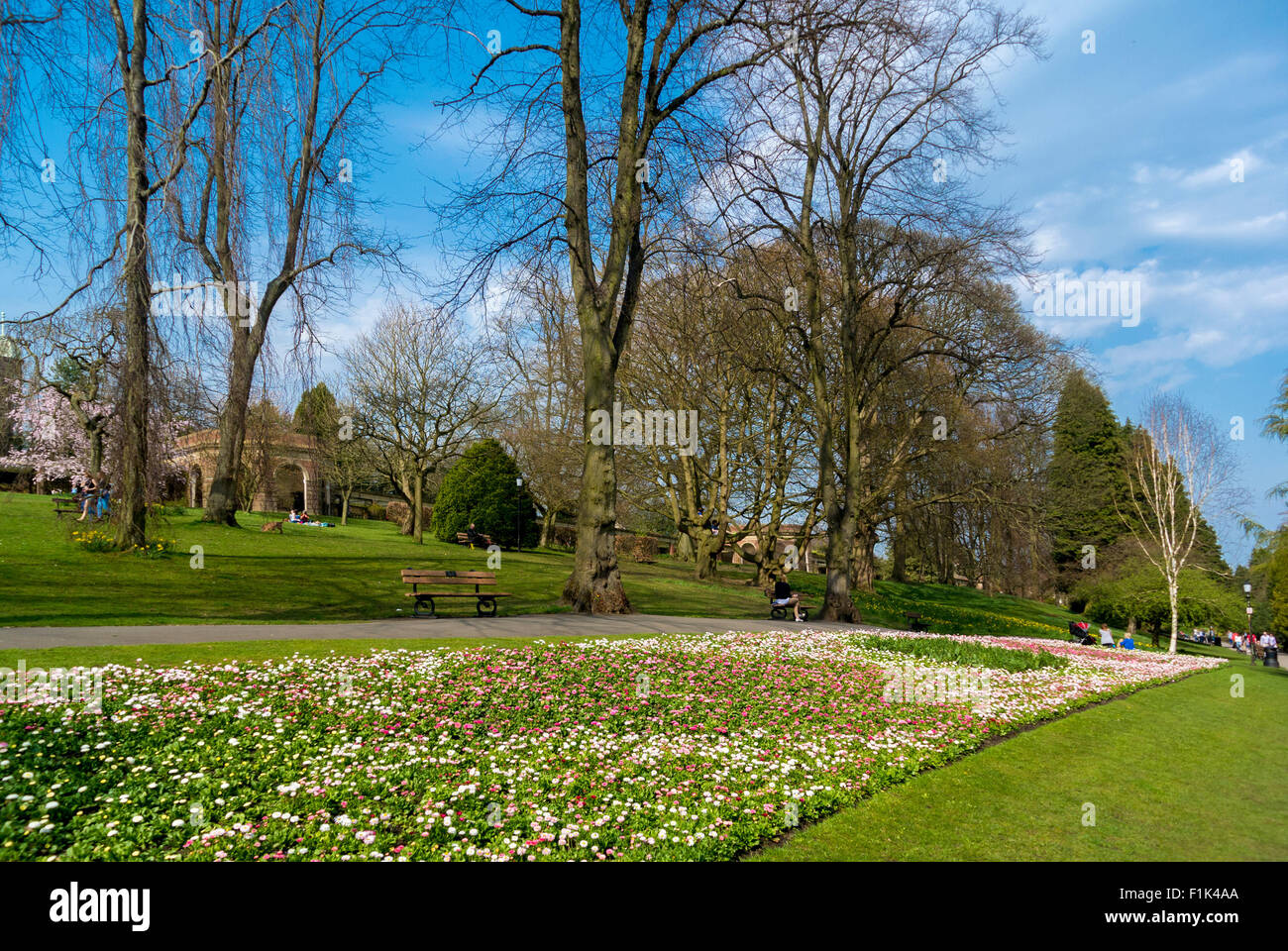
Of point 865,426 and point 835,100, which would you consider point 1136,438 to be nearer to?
point 865,426

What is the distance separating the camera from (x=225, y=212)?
10.3 metres

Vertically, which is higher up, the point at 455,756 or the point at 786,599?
the point at 455,756

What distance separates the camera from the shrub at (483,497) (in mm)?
31453

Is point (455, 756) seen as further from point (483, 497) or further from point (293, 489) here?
point (293, 489)

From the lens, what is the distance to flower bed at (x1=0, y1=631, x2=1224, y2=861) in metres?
4.28

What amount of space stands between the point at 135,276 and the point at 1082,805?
11751 mm

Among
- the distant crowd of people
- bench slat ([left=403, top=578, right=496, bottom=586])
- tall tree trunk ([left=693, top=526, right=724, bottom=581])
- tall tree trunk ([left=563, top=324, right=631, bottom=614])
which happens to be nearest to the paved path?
tall tree trunk ([left=563, top=324, right=631, bottom=614])

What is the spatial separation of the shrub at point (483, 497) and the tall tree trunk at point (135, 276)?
2110cm

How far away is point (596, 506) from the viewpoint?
15.3 metres

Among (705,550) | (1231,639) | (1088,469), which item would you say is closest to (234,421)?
(705,550)

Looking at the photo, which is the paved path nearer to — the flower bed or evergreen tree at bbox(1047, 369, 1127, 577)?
the flower bed

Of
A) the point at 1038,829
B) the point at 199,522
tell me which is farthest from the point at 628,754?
the point at 199,522

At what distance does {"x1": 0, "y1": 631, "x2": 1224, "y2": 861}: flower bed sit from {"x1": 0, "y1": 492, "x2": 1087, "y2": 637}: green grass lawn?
5632 millimetres
